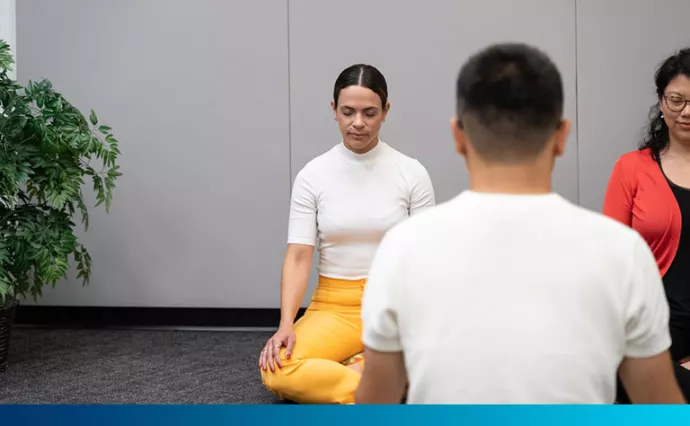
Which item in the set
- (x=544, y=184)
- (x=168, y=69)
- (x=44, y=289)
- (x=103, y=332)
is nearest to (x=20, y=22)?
(x=168, y=69)

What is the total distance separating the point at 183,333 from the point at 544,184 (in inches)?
117

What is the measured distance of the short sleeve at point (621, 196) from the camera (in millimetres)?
2139

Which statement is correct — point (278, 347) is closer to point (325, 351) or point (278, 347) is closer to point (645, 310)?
point (325, 351)

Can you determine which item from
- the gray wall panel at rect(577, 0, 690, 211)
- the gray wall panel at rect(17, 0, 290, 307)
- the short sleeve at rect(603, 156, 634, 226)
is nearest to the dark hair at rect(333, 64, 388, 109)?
the short sleeve at rect(603, 156, 634, 226)

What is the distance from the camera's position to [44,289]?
12.3 ft

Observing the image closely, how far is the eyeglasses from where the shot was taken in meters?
1.98

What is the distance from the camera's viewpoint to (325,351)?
230 centimetres

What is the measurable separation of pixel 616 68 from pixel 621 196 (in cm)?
148

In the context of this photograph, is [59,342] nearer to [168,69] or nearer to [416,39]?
[168,69]

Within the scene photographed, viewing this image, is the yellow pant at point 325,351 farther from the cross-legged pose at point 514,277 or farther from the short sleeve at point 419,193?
the cross-legged pose at point 514,277

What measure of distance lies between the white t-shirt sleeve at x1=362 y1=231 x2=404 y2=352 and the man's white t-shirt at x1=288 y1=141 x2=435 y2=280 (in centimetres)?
147

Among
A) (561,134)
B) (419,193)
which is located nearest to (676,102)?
(419,193)

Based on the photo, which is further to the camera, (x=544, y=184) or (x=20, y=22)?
(x=20, y=22)

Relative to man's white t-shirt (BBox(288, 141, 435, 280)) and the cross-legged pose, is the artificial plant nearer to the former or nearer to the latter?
man's white t-shirt (BBox(288, 141, 435, 280))
